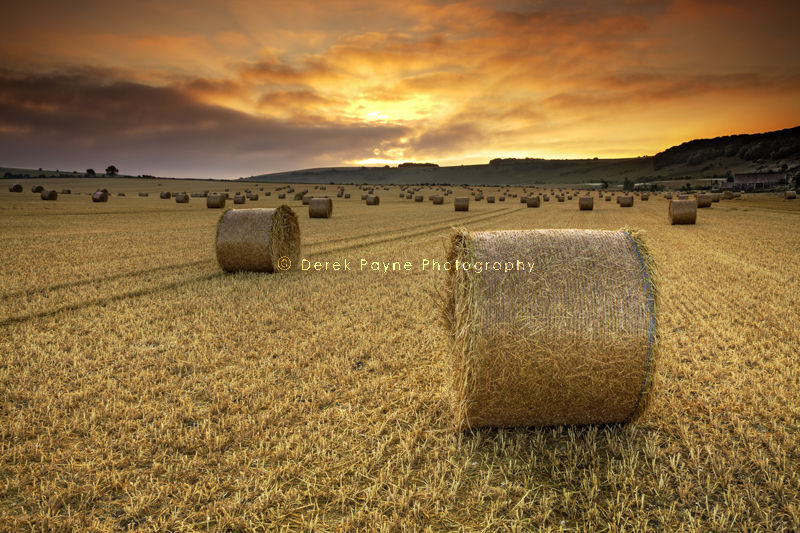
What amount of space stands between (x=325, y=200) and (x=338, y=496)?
26467 millimetres

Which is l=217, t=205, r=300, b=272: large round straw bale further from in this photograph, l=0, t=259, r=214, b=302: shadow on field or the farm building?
the farm building

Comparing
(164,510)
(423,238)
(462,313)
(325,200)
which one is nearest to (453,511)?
(462,313)

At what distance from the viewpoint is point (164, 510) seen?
127 inches

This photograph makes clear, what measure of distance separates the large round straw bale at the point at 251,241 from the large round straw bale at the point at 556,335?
26.5ft

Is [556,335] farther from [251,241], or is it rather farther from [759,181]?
[759,181]

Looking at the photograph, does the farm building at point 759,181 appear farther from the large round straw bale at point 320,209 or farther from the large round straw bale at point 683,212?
the large round straw bale at point 320,209

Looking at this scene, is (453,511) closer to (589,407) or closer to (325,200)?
(589,407)

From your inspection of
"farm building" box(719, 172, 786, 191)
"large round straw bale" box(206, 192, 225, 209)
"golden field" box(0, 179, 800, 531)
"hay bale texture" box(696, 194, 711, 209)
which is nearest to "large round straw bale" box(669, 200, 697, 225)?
"hay bale texture" box(696, 194, 711, 209)

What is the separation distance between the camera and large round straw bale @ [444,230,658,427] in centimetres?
404

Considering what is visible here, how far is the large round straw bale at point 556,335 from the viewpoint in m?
4.04

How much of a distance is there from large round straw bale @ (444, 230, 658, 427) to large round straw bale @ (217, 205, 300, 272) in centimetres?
809

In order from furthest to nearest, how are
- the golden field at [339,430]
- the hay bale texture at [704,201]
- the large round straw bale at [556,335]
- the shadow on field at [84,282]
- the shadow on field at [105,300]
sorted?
the hay bale texture at [704,201] → the shadow on field at [84,282] → the shadow on field at [105,300] → the large round straw bale at [556,335] → the golden field at [339,430]

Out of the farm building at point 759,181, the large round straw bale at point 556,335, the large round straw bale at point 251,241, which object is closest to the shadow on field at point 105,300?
the large round straw bale at point 251,241

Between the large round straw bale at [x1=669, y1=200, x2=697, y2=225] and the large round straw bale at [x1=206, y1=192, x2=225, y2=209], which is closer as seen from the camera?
the large round straw bale at [x1=669, y1=200, x2=697, y2=225]
